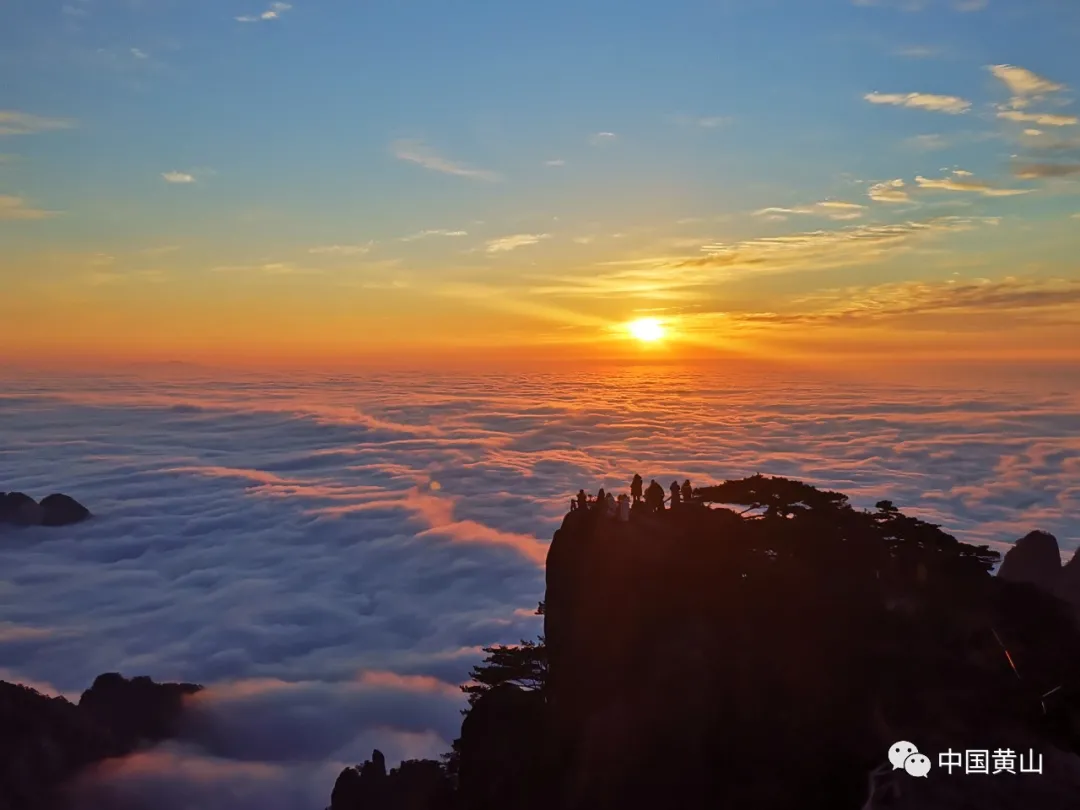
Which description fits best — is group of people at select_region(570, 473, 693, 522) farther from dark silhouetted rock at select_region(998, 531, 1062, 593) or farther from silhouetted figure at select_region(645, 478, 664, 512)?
dark silhouetted rock at select_region(998, 531, 1062, 593)

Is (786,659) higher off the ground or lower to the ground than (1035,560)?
higher

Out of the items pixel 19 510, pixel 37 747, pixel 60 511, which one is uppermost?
pixel 19 510

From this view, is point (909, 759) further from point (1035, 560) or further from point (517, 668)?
point (1035, 560)

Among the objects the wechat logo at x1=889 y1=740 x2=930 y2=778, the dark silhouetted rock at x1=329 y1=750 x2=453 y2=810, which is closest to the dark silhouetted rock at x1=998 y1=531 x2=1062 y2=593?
the wechat logo at x1=889 y1=740 x2=930 y2=778

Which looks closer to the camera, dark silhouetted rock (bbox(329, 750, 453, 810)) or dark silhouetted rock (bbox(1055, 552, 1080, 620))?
dark silhouetted rock (bbox(329, 750, 453, 810))

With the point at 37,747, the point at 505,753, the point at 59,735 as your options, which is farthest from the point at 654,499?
the point at 59,735

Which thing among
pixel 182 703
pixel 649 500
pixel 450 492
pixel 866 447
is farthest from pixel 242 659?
pixel 866 447

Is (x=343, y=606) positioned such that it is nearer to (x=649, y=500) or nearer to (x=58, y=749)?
(x=58, y=749)

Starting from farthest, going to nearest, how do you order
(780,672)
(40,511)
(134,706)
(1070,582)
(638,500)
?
(40,511)
(134,706)
(1070,582)
(638,500)
(780,672)
